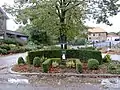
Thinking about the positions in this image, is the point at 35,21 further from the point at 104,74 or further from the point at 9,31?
the point at 9,31

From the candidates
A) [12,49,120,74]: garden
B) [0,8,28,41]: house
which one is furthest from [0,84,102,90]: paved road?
[0,8,28,41]: house

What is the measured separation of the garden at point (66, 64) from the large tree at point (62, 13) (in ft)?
5.80

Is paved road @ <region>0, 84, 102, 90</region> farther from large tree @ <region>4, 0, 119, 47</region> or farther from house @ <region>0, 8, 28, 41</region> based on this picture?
house @ <region>0, 8, 28, 41</region>

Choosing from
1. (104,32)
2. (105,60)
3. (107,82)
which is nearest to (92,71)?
(107,82)

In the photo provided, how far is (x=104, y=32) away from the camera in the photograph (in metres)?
99.4

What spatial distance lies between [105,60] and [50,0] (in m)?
5.66

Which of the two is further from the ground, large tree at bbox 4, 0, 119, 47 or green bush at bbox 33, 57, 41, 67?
large tree at bbox 4, 0, 119, 47

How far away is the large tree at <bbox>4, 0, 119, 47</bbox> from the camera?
18516mm

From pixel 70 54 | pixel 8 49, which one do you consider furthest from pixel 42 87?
pixel 8 49

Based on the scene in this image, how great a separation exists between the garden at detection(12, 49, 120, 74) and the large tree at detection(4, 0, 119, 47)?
177 centimetres

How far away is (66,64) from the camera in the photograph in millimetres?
16344

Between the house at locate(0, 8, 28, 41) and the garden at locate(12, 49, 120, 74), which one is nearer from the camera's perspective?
the garden at locate(12, 49, 120, 74)

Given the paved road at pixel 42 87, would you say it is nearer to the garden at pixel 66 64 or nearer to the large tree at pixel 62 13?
the garden at pixel 66 64

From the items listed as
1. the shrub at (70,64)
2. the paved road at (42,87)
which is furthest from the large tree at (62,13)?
the paved road at (42,87)
